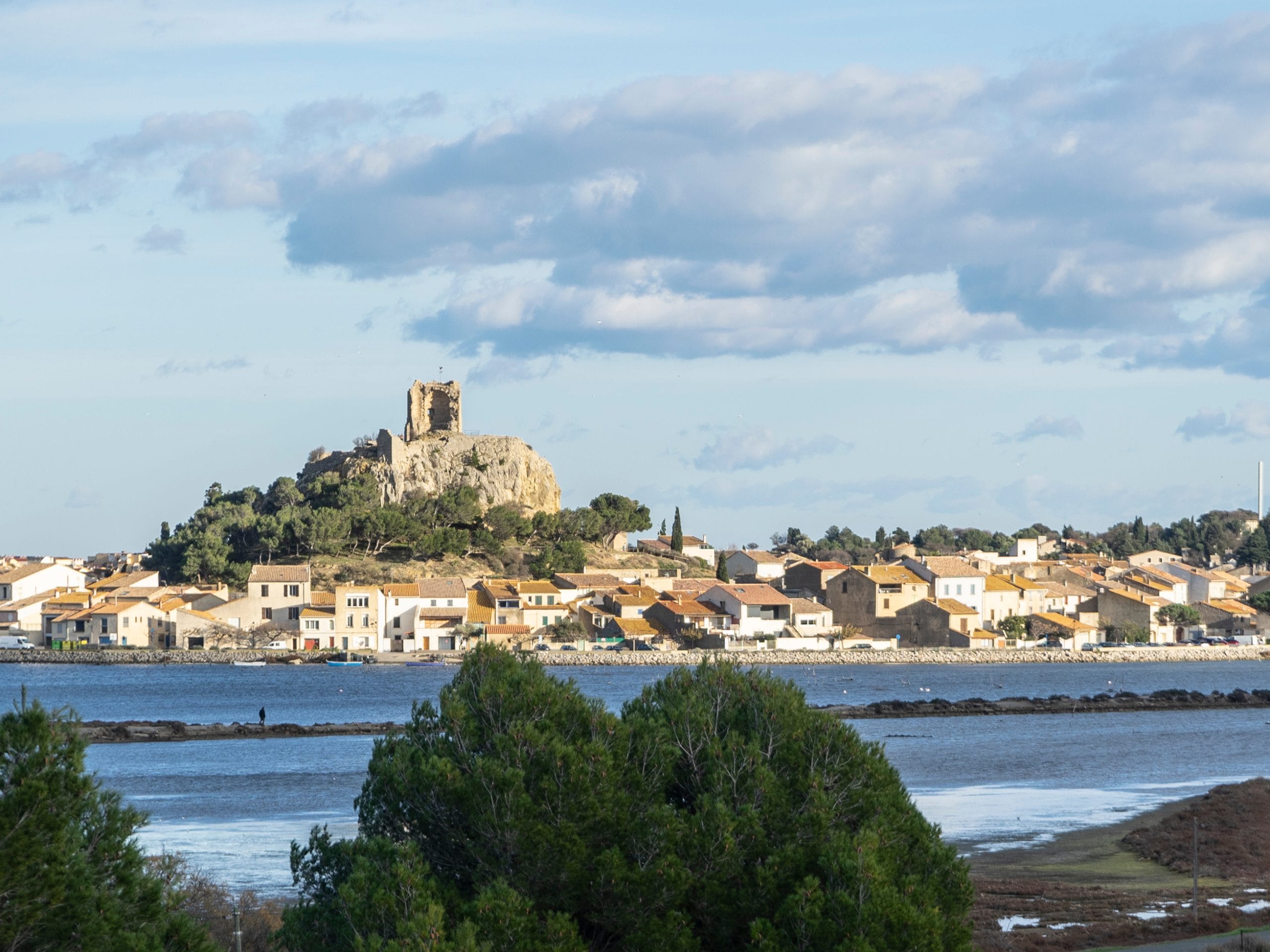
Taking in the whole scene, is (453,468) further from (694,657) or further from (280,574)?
(694,657)

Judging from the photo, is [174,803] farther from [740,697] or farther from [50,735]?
[50,735]

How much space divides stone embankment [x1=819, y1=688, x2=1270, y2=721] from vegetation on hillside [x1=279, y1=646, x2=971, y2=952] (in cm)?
4207

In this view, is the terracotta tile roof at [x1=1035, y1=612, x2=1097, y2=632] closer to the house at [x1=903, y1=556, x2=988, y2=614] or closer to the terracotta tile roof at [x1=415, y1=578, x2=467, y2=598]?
the house at [x1=903, y1=556, x2=988, y2=614]

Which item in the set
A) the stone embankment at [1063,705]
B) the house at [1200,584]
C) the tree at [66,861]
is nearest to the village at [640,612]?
the house at [1200,584]

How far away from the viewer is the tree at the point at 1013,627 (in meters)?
101

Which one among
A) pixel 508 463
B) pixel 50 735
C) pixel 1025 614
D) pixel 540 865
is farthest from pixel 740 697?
pixel 508 463

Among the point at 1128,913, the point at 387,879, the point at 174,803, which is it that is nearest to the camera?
the point at 387,879

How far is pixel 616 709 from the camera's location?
54.4 meters

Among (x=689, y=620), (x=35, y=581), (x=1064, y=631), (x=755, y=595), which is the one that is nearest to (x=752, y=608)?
(x=755, y=595)

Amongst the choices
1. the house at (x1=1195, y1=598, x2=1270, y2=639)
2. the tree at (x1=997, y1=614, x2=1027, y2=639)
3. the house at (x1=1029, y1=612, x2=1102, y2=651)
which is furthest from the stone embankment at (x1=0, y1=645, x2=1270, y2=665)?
the house at (x1=1195, y1=598, x2=1270, y2=639)

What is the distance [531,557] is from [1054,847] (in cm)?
8688

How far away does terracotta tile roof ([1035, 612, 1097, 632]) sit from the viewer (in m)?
104

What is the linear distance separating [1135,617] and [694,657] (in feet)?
120

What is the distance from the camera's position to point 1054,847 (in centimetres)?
2706
